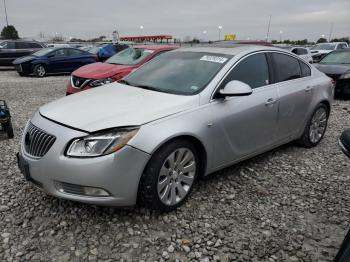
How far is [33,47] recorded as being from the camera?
658 inches

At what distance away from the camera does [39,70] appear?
44.5 ft

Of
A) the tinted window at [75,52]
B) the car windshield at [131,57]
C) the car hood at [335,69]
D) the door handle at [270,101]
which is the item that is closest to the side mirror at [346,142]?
the door handle at [270,101]

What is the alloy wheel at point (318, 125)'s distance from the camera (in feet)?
16.1

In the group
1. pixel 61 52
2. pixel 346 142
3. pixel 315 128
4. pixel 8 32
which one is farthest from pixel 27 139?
pixel 8 32

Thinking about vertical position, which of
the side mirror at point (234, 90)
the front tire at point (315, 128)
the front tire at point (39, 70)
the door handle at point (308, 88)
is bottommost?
the front tire at point (39, 70)

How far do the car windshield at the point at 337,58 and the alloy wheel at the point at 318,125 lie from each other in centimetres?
588

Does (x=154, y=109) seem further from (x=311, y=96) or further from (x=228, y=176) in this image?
(x=311, y=96)

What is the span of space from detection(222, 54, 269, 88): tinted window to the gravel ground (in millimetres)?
1132

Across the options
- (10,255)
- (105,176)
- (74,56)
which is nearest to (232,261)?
(105,176)

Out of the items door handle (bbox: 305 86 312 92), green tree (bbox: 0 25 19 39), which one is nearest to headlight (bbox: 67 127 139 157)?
door handle (bbox: 305 86 312 92)

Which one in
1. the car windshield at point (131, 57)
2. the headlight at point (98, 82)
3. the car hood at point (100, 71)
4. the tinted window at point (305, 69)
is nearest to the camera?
the tinted window at point (305, 69)

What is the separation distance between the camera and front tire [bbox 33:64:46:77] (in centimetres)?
1347

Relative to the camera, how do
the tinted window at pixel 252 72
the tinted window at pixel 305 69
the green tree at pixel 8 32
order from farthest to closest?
the green tree at pixel 8 32 → the tinted window at pixel 305 69 → the tinted window at pixel 252 72

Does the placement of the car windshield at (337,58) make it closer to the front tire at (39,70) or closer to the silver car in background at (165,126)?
the silver car in background at (165,126)
